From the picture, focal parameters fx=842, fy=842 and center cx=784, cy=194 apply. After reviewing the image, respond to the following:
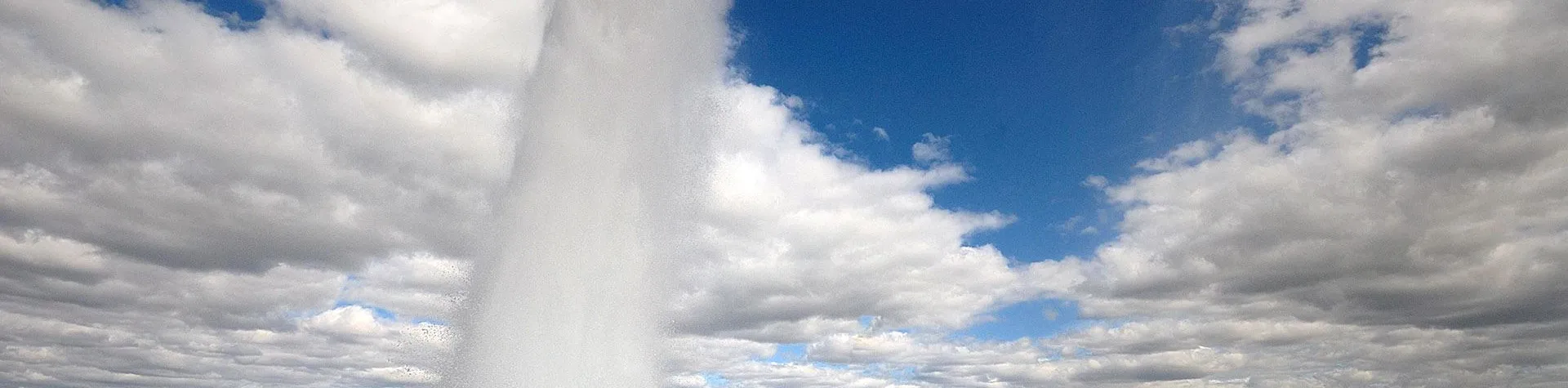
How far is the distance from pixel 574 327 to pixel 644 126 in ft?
38.2

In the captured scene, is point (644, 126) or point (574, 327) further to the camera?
point (644, 126)

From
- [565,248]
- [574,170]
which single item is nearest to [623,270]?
[565,248]

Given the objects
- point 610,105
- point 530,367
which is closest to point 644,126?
point 610,105

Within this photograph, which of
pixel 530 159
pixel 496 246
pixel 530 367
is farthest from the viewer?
pixel 530 159

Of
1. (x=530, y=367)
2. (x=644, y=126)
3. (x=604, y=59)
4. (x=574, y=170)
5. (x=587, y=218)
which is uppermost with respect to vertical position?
(x=604, y=59)

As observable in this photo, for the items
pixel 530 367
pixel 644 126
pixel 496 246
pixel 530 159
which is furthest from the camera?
pixel 644 126

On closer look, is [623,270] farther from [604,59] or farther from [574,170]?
[604,59]

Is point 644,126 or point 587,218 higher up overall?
point 644,126

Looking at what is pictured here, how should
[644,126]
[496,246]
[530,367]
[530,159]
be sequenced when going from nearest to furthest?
[530,367]
[496,246]
[530,159]
[644,126]

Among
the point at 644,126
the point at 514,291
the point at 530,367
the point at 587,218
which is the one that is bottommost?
the point at 530,367

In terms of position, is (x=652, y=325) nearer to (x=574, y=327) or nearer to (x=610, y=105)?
(x=574, y=327)

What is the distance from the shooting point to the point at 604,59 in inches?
1667

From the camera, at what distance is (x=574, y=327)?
33594 mm

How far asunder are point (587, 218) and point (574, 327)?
5.62 meters
